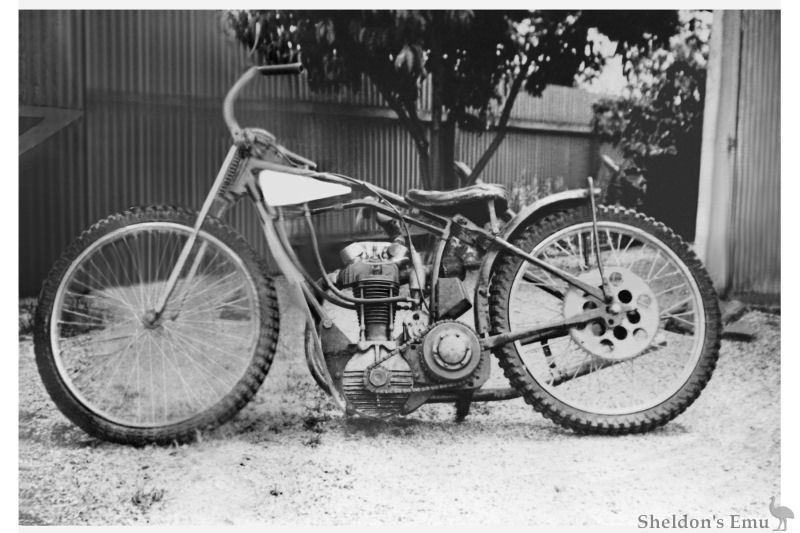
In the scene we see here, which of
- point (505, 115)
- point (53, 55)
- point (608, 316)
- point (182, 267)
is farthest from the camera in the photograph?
point (505, 115)

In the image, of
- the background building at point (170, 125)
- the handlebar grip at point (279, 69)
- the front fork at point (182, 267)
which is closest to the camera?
the front fork at point (182, 267)

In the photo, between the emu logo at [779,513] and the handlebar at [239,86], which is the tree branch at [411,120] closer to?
the handlebar at [239,86]

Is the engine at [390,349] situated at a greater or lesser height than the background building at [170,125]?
lesser

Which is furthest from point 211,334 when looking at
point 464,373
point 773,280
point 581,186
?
point 773,280

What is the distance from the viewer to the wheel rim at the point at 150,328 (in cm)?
284

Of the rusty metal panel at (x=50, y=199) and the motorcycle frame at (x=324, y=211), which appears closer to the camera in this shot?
the motorcycle frame at (x=324, y=211)

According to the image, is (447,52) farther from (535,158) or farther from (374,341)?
(374,341)

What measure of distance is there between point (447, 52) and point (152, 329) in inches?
62.7

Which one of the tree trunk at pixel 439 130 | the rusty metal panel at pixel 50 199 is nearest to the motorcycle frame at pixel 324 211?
the tree trunk at pixel 439 130

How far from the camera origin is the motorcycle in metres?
2.85

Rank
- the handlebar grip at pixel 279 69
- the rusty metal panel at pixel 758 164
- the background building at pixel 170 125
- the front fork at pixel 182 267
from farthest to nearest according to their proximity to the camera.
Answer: the rusty metal panel at pixel 758 164
the background building at pixel 170 125
the handlebar grip at pixel 279 69
the front fork at pixel 182 267

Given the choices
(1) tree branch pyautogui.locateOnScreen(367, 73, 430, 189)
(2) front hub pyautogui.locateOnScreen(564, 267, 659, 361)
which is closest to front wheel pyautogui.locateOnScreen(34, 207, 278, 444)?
(1) tree branch pyautogui.locateOnScreen(367, 73, 430, 189)

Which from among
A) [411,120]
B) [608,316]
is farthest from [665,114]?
[411,120]

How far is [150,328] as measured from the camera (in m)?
2.82
